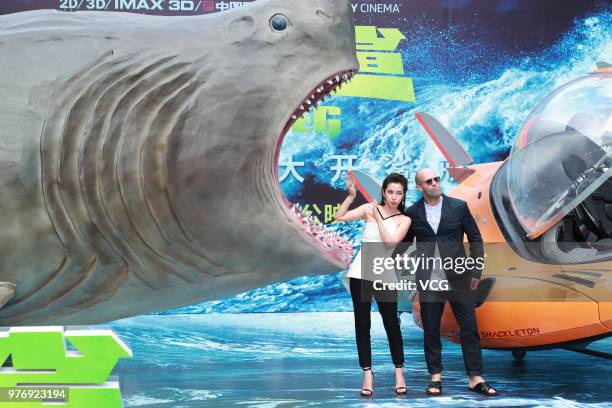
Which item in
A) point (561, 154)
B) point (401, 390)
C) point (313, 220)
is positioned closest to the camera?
point (313, 220)

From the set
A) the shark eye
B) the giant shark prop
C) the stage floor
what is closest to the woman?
the stage floor

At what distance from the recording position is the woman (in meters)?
4.02

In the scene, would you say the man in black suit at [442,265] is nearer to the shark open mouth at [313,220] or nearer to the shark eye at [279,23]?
the shark open mouth at [313,220]

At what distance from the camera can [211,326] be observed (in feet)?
Answer: 26.7

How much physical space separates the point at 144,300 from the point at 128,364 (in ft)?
9.09

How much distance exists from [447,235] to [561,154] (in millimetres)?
1058

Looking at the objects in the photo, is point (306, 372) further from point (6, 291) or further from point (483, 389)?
point (6, 291)

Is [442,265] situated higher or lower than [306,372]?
higher

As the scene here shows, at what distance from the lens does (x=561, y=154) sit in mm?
4668

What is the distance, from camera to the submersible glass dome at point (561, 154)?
4.52 meters

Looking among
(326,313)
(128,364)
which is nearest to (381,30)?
(326,313)

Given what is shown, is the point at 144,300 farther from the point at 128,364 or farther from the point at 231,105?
the point at 128,364

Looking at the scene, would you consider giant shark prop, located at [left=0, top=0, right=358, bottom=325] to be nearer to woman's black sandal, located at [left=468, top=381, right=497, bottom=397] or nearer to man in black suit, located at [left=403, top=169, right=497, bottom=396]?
man in black suit, located at [left=403, top=169, right=497, bottom=396]

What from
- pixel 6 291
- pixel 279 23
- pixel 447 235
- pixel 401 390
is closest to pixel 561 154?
pixel 447 235
